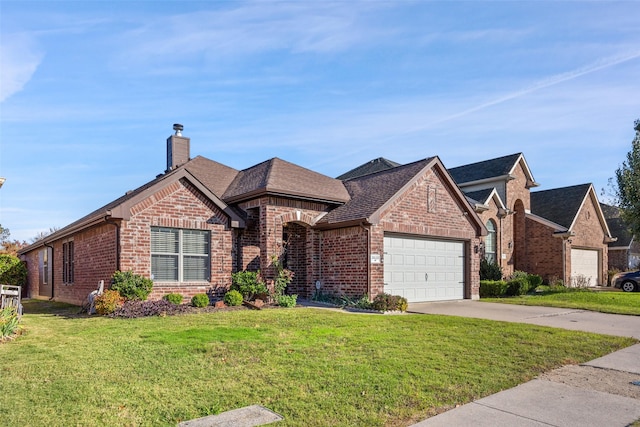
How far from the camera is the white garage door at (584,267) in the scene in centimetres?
2888

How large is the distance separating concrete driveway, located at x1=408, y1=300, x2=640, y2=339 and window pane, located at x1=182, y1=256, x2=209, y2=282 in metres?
6.98

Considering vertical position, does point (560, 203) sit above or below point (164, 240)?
above

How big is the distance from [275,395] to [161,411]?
1.35 metres

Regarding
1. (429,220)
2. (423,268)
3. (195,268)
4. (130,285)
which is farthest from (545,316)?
(130,285)

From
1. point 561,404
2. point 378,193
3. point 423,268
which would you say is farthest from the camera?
point 423,268

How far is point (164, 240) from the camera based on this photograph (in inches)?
586

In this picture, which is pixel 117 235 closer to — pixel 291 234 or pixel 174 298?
pixel 174 298

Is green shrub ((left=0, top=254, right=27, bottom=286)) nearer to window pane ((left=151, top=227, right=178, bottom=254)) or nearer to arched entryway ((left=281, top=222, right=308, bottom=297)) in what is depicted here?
window pane ((left=151, top=227, right=178, bottom=254))

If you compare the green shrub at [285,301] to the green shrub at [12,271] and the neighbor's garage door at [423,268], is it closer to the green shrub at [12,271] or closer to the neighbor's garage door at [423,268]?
the neighbor's garage door at [423,268]

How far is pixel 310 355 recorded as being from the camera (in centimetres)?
775

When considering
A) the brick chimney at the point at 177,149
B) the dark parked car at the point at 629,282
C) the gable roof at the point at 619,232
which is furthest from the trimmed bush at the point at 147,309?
the gable roof at the point at 619,232

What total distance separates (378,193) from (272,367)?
441 inches

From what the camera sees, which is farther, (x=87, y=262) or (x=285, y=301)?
(x=87, y=262)

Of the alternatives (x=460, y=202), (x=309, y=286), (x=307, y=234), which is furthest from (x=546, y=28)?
(x=309, y=286)
